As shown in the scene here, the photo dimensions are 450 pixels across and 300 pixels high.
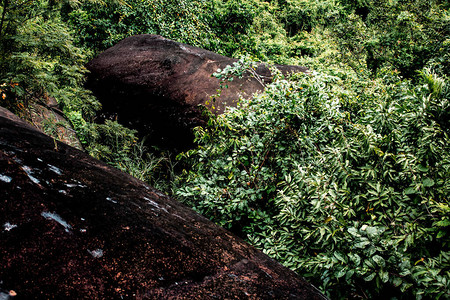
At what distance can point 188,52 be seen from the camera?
5789 mm

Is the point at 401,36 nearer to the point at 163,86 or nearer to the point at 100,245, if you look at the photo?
the point at 163,86

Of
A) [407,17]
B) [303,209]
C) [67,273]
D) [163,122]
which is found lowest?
[163,122]

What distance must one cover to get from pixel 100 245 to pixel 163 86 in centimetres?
466

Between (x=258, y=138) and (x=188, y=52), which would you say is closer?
(x=258, y=138)

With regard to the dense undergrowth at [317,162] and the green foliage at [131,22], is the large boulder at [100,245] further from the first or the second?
the green foliage at [131,22]

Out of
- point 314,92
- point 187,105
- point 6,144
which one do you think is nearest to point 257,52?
point 187,105

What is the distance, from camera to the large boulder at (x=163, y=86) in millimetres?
5172

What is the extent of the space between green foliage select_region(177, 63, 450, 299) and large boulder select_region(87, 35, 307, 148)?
210 centimetres

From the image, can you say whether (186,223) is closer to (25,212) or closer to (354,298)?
(25,212)

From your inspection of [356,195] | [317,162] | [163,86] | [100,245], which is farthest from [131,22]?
[100,245]

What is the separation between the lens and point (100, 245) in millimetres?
1110

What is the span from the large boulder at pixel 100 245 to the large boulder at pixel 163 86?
11.3ft

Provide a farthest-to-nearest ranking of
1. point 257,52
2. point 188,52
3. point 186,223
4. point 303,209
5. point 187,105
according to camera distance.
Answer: point 257,52, point 188,52, point 187,105, point 303,209, point 186,223

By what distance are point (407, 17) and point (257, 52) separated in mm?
4652
